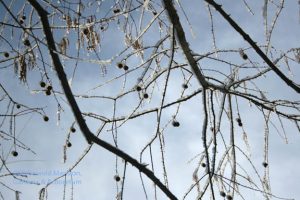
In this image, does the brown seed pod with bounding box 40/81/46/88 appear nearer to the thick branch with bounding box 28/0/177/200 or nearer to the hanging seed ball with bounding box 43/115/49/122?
the hanging seed ball with bounding box 43/115/49/122

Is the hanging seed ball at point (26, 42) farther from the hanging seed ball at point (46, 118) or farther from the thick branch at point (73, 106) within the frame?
the hanging seed ball at point (46, 118)

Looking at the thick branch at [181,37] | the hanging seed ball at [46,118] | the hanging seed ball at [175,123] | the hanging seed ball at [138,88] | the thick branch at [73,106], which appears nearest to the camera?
the thick branch at [73,106]

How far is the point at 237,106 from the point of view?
8.85 ft

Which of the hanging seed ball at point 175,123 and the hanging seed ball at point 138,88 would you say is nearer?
the hanging seed ball at point 138,88

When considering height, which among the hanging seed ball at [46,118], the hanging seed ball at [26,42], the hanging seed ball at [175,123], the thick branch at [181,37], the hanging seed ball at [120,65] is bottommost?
the thick branch at [181,37]

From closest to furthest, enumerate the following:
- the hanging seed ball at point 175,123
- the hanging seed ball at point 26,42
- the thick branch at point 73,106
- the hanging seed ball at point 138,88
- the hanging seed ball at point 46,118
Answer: the thick branch at point 73,106 → the hanging seed ball at point 26,42 → the hanging seed ball at point 138,88 → the hanging seed ball at point 175,123 → the hanging seed ball at point 46,118

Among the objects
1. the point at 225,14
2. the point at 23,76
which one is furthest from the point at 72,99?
the point at 225,14

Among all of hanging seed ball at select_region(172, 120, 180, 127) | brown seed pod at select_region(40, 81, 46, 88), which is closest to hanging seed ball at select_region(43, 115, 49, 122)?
brown seed pod at select_region(40, 81, 46, 88)

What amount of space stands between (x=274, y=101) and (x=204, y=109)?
0.67 metres

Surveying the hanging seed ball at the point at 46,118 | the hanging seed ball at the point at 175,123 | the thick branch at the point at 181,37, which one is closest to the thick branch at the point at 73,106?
the thick branch at the point at 181,37

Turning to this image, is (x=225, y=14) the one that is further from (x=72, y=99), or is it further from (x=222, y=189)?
(x=222, y=189)

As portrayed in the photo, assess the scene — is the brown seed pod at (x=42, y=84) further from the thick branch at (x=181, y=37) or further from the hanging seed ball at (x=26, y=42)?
the thick branch at (x=181, y=37)

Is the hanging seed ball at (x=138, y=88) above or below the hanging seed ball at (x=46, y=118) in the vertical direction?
below

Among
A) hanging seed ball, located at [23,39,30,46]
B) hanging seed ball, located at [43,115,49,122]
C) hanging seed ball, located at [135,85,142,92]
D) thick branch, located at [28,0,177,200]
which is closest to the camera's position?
thick branch, located at [28,0,177,200]
